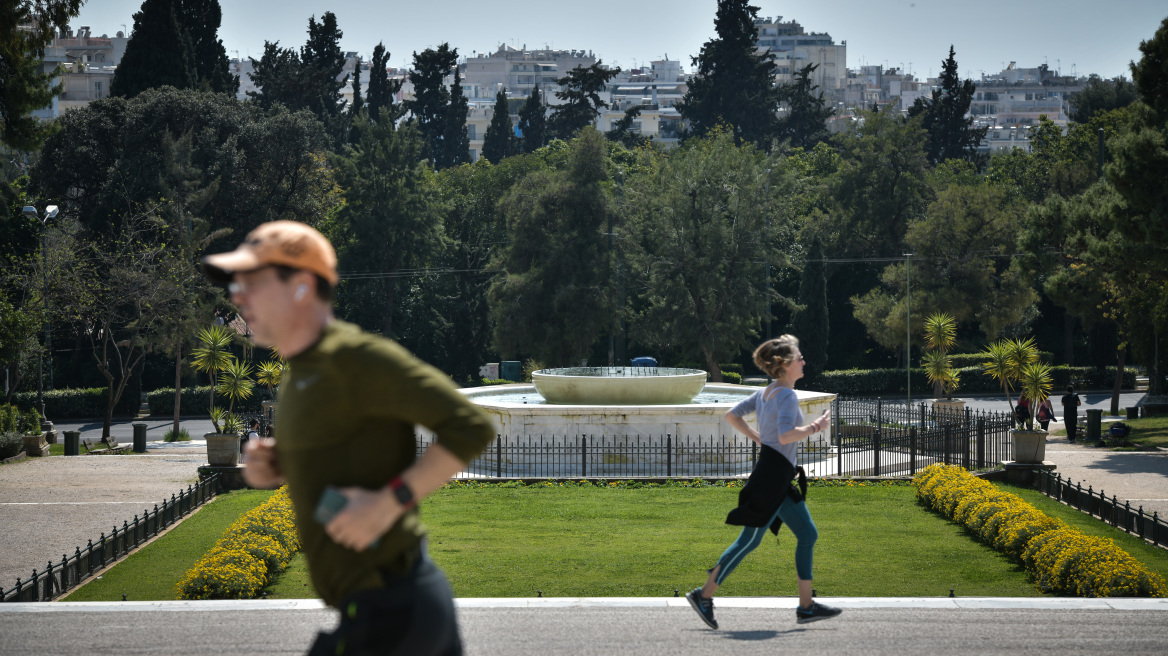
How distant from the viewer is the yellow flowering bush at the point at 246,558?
955 cm

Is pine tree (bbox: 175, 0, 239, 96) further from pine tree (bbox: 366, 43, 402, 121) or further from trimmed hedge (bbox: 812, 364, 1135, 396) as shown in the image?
trimmed hedge (bbox: 812, 364, 1135, 396)

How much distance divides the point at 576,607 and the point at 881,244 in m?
50.4

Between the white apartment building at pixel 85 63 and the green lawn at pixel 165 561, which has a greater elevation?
the white apartment building at pixel 85 63

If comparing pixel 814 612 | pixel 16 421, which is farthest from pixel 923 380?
pixel 814 612

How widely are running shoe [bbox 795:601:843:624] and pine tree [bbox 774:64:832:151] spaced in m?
72.2

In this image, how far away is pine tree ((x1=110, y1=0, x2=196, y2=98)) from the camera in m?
49.2

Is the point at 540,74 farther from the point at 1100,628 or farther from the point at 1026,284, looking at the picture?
the point at 1100,628

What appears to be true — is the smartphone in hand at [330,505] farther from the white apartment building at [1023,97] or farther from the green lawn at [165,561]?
the white apartment building at [1023,97]

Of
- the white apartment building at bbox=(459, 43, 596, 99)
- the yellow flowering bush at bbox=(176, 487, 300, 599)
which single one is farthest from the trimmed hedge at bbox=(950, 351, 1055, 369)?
the white apartment building at bbox=(459, 43, 596, 99)

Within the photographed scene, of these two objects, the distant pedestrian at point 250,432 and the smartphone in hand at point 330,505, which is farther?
the distant pedestrian at point 250,432

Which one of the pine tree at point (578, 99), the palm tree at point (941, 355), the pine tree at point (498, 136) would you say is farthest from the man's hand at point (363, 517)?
the pine tree at point (498, 136)

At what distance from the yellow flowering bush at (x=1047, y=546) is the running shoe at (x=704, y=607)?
3.79 meters

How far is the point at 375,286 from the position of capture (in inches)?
2085

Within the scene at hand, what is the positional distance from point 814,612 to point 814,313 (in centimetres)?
4481
